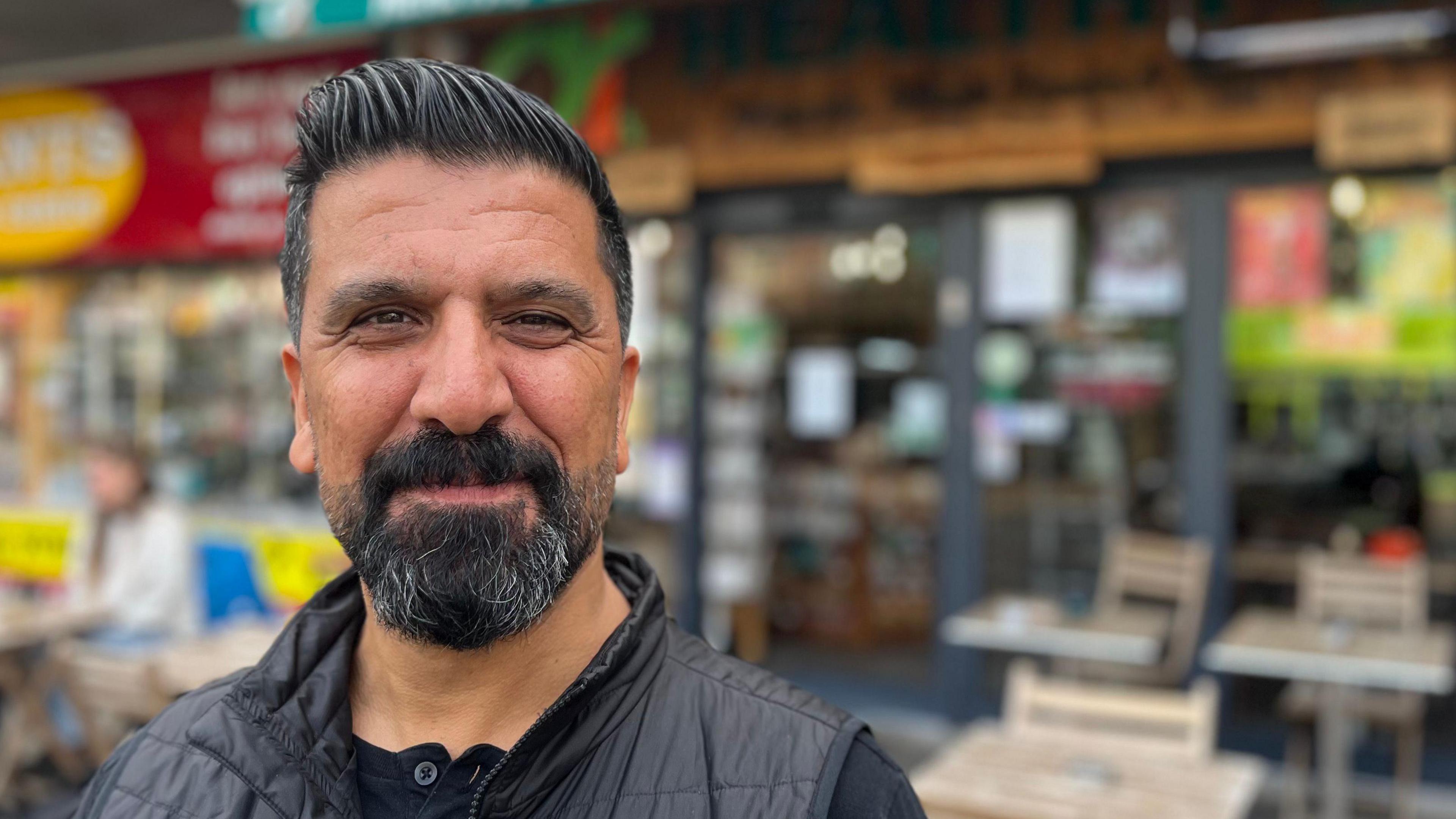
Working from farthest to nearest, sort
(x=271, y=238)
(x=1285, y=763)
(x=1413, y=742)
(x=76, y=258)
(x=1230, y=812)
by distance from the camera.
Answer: (x=76, y=258) < (x=271, y=238) < (x=1285, y=763) < (x=1413, y=742) < (x=1230, y=812)

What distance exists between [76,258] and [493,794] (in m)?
8.09

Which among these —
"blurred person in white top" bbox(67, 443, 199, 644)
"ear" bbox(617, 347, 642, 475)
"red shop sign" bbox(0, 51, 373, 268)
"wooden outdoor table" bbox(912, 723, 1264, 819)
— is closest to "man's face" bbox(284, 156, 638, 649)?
"ear" bbox(617, 347, 642, 475)

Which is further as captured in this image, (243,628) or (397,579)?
(243,628)

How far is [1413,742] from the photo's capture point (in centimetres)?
452

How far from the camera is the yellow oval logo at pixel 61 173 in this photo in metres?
7.64

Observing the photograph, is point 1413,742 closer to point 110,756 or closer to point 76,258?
point 110,756

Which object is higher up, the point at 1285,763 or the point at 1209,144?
the point at 1209,144

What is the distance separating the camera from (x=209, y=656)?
13.7 feet

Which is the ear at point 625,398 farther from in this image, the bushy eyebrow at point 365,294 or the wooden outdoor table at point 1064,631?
the wooden outdoor table at point 1064,631

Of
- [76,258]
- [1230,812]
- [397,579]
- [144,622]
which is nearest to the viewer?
[397,579]

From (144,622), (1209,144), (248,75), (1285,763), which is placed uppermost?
(248,75)

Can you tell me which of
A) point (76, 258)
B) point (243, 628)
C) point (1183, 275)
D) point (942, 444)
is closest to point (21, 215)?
point (76, 258)

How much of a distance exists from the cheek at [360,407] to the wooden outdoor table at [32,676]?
14.1 feet

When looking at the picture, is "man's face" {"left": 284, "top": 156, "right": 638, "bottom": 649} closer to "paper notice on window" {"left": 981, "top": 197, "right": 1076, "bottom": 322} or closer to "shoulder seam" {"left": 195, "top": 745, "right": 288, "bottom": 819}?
"shoulder seam" {"left": 195, "top": 745, "right": 288, "bottom": 819}
